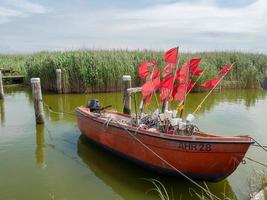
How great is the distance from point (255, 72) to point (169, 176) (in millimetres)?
15534

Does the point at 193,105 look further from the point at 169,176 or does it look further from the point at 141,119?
the point at 169,176

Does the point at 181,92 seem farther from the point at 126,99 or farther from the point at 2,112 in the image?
the point at 2,112

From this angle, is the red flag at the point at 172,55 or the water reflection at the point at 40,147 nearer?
the red flag at the point at 172,55

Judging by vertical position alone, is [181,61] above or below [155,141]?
above

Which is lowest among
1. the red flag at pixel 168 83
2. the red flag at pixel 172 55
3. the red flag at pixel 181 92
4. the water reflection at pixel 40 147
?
the water reflection at pixel 40 147

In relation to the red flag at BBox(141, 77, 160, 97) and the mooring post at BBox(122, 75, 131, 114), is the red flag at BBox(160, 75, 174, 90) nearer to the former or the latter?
the red flag at BBox(141, 77, 160, 97)

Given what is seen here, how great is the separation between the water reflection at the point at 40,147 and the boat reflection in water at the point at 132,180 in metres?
0.91

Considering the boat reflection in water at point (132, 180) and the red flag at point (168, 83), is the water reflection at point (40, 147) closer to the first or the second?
the boat reflection in water at point (132, 180)

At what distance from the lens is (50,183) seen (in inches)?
273

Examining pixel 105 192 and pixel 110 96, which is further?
pixel 110 96

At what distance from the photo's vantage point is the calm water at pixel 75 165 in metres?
6.60

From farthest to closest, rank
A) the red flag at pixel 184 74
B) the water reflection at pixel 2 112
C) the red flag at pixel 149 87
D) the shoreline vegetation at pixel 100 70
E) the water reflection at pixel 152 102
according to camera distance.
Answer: the shoreline vegetation at pixel 100 70 → the water reflection at pixel 152 102 → the water reflection at pixel 2 112 → the red flag at pixel 149 87 → the red flag at pixel 184 74

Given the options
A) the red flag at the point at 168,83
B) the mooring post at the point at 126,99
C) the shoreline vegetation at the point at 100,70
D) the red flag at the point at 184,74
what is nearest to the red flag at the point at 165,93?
the red flag at the point at 168,83

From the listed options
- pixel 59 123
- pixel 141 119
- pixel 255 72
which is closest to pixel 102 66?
pixel 59 123
